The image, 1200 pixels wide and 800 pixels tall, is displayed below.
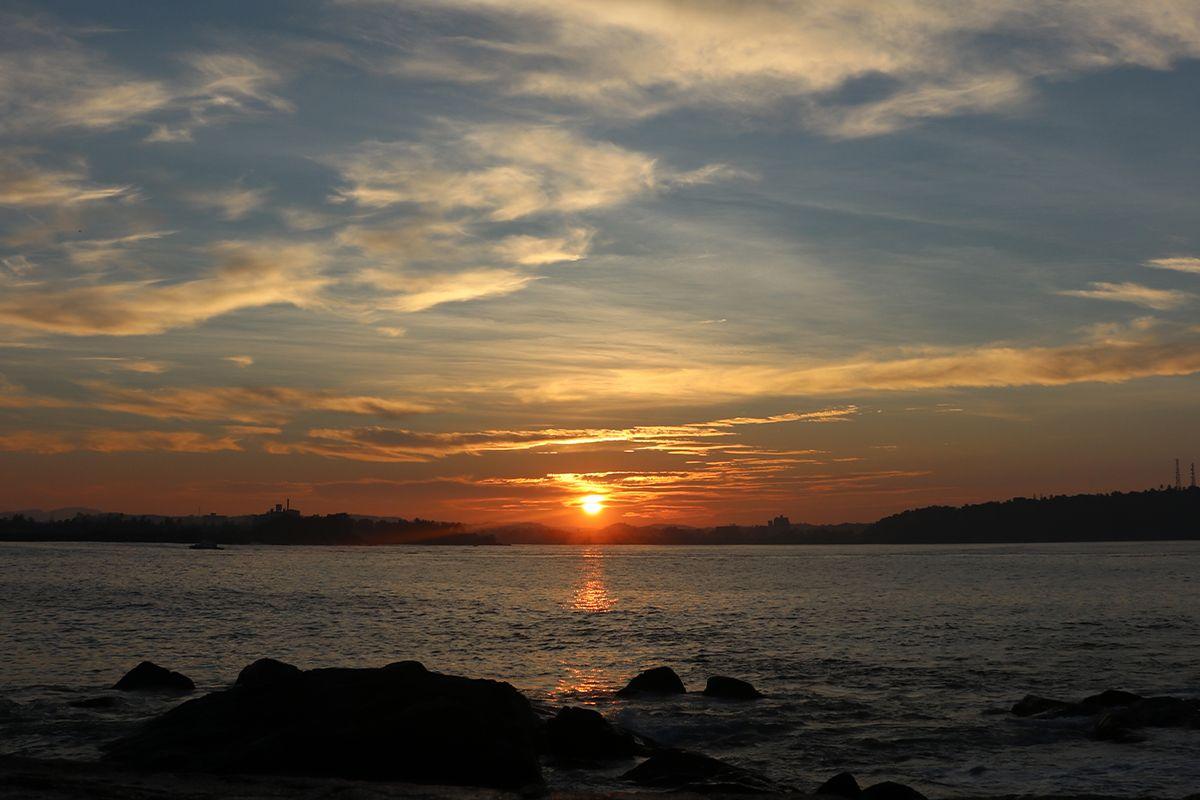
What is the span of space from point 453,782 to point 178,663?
3000 centimetres

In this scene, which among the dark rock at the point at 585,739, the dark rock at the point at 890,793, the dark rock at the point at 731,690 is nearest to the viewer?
the dark rock at the point at 890,793

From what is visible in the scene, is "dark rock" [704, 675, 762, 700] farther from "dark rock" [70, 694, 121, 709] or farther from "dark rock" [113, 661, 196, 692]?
"dark rock" [70, 694, 121, 709]

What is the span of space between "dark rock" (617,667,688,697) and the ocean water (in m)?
0.83

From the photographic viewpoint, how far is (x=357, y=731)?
21688mm

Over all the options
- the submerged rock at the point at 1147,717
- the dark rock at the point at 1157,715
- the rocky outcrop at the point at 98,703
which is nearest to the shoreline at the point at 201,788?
the rocky outcrop at the point at 98,703

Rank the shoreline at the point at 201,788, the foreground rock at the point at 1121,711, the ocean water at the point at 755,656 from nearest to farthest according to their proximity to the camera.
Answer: the shoreline at the point at 201,788, the ocean water at the point at 755,656, the foreground rock at the point at 1121,711

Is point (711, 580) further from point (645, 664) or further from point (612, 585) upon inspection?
point (645, 664)

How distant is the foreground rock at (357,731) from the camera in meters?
20.7

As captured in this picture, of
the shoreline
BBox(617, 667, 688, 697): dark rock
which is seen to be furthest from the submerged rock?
the shoreline

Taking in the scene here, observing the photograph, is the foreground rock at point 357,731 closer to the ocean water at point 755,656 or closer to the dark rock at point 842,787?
the ocean water at point 755,656

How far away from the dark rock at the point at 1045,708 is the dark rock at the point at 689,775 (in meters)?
13.7

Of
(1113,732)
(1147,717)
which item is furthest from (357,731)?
(1147,717)

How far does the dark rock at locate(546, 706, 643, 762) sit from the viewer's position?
1006 inches

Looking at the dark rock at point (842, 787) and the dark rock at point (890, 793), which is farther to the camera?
the dark rock at point (842, 787)
